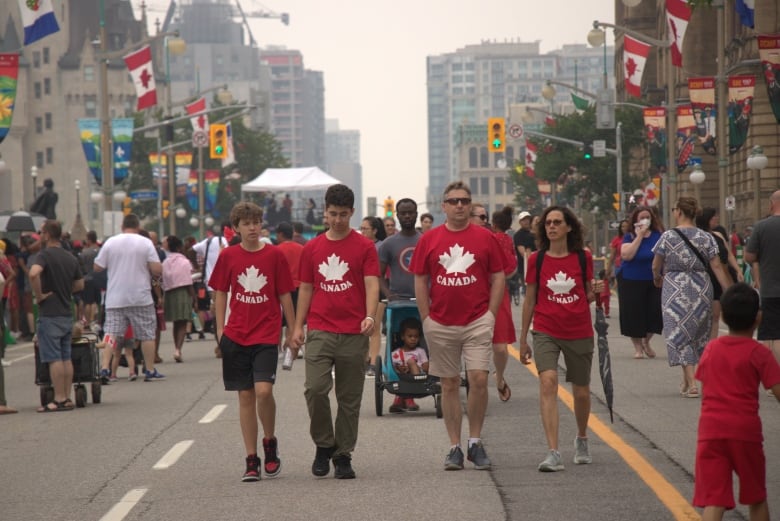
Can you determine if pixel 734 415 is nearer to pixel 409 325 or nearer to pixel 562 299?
pixel 562 299

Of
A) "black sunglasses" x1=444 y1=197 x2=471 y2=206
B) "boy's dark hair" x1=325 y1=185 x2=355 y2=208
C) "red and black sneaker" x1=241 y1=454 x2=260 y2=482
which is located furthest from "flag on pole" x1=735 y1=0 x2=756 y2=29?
"red and black sneaker" x1=241 y1=454 x2=260 y2=482

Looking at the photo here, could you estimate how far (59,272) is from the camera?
15953 mm

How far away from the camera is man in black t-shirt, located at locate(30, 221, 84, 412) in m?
15.8

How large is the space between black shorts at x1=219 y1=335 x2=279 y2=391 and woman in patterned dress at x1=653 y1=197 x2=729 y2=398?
5.35 m

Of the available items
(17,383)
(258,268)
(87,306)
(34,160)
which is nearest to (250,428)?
(258,268)

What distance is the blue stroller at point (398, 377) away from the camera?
540 inches

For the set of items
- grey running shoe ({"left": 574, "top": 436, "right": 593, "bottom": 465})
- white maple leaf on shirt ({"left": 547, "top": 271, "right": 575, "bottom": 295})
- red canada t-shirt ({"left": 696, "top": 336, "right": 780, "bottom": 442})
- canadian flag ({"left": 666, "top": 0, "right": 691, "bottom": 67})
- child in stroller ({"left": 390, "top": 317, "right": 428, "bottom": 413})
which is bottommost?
grey running shoe ({"left": 574, "top": 436, "right": 593, "bottom": 465})

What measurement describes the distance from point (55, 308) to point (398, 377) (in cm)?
396

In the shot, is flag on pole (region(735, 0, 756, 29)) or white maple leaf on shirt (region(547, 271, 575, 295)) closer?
white maple leaf on shirt (region(547, 271, 575, 295))

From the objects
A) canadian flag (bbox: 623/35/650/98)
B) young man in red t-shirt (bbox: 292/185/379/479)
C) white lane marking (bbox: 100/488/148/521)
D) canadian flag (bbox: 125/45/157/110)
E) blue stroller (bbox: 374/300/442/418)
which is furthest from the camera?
canadian flag (bbox: 623/35/650/98)

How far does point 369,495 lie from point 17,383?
459 inches

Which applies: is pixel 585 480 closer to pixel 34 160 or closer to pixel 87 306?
pixel 87 306

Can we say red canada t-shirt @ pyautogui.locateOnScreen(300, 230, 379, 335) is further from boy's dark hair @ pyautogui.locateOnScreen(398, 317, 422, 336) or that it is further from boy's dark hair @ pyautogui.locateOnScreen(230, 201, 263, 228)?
boy's dark hair @ pyautogui.locateOnScreen(398, 317, 422, 336)

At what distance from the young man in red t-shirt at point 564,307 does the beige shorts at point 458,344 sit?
1.07 ft
